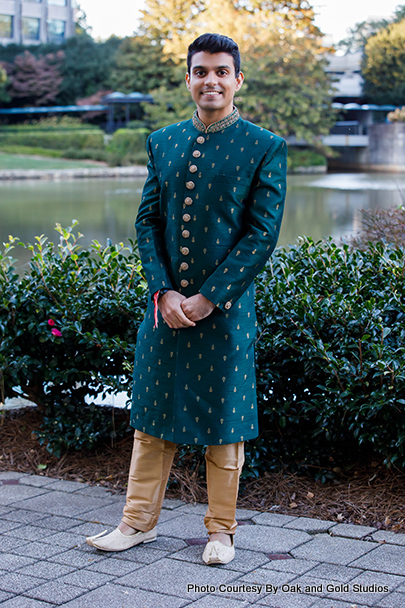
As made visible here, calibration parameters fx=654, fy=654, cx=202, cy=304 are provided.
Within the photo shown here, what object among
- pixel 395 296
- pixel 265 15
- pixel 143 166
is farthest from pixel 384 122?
pixel 395 296

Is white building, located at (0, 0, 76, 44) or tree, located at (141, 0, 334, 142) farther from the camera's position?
white building, located at (0, 0, 76, 44)

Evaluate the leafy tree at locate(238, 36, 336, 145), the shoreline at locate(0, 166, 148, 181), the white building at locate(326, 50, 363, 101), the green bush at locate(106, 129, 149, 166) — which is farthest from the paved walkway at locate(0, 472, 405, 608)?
the white building at locate(326, 50, 363, 101)

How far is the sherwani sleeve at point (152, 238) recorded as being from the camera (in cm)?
231

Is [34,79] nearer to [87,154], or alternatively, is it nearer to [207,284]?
[87,154]

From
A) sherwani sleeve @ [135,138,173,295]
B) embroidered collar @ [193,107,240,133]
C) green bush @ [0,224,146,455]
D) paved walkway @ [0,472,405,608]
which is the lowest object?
paved walkway @ [0,472,405,608]

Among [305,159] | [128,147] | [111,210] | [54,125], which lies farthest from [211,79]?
[54,125]

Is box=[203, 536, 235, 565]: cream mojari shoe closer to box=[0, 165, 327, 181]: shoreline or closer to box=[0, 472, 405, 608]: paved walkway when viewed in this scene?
box=[0, 472, 405, 608]: paved walkway

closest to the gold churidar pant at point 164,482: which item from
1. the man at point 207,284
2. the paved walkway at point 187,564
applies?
the man at point 207,284

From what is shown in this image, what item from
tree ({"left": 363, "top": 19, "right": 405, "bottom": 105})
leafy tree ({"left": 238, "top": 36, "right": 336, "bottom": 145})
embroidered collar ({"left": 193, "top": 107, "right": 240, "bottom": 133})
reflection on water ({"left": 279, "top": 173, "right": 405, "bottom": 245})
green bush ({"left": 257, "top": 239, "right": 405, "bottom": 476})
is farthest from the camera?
tree ({"left": 363, "top": 19, "right": 405, "bottom": 105})

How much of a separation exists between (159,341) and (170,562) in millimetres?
769

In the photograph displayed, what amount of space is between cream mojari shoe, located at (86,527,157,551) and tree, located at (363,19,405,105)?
5097 cm

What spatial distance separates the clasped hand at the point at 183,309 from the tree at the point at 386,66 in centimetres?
5072

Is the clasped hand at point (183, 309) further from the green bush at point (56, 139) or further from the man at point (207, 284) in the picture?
the green bush at point (56, 139)

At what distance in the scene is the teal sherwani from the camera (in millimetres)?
2227
